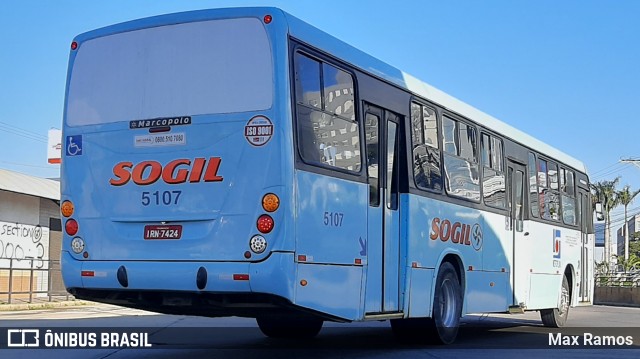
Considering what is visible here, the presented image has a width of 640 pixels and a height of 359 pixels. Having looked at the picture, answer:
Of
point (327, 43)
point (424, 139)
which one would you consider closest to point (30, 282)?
point (424, 139)

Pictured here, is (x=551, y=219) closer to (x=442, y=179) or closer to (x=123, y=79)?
(x=442, y=179)

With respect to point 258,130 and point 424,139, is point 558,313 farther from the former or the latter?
point 258,130

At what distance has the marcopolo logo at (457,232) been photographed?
11508mm

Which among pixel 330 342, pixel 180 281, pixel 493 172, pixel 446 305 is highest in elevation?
pixel 493 172

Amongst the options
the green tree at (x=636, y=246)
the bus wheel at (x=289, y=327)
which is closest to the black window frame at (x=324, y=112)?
the bus wheel at (x=289, y=327)

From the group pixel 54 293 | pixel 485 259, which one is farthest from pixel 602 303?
pixel 485 259

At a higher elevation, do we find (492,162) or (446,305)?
(492,162)

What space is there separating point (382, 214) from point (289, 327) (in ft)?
11.3

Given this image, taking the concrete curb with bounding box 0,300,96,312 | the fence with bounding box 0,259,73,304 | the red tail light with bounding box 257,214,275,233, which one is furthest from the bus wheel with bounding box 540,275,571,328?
the fence with bounding box 0,259,73,304

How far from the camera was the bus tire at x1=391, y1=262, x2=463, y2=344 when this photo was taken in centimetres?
1157

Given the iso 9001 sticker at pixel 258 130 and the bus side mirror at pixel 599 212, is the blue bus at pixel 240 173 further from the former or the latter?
the bus side mirror at pixel 599 212

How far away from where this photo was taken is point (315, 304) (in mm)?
8555

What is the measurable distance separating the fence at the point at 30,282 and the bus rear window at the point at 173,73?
16881 mm

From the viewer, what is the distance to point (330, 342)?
12.6m
